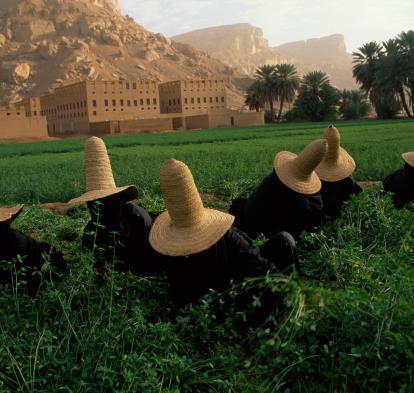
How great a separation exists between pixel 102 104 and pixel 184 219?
52212 mm

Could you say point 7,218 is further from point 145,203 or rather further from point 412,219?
point 145,203

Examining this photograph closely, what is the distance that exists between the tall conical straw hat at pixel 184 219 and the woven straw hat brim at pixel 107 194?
0.89 metres

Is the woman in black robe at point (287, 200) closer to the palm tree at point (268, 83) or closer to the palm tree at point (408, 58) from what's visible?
the palm tree at point (408, 58)

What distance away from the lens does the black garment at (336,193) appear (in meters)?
6.12

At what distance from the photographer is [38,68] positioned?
9869 centimetres

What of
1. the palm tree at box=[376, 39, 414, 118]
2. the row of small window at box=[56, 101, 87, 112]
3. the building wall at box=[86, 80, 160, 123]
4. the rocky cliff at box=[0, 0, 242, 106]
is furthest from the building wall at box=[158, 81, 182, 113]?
the rocky cliff at box=[0, 0, 242, 106]

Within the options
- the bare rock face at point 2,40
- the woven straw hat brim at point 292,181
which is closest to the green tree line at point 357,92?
the woven straw hat brim at point 292,181

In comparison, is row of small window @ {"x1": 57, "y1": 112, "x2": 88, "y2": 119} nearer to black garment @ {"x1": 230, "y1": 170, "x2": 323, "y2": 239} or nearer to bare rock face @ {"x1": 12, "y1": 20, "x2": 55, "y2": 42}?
black garment @ {"x1": 230, "y1": 170, "x2": 323, "y2": 239}

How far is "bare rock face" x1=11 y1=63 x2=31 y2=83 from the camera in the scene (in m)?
93.2

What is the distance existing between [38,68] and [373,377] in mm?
104160

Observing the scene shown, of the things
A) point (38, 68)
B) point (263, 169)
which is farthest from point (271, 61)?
point (263, 169)

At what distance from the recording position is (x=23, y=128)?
46.0 meters

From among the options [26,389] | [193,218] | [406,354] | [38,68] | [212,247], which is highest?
[38,68]

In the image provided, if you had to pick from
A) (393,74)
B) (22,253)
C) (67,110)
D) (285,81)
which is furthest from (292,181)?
(285,81)
